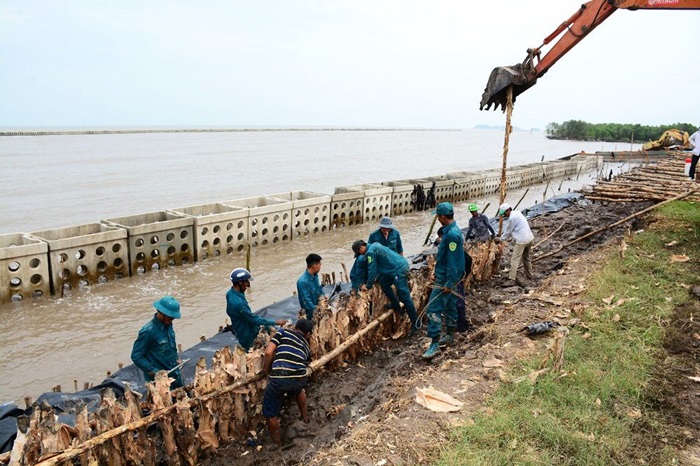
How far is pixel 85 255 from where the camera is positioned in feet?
37.9

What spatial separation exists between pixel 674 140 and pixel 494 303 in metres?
48.7

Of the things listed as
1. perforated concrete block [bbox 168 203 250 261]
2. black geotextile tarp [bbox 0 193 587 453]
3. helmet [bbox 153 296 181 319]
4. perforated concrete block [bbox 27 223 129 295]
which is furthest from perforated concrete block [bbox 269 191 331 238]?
helmet [bbox 153 296 181 319]

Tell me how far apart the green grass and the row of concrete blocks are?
10106mm

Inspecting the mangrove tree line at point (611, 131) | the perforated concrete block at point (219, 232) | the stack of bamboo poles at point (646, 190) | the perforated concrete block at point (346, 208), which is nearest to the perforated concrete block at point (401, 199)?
the perforated concrete block at point (346, 208)

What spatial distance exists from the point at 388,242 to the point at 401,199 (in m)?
12.6

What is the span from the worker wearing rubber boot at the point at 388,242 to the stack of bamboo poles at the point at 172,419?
1.06 metres

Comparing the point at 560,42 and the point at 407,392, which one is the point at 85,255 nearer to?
the point at 407,392

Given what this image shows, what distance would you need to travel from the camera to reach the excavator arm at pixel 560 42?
10320 millimetres

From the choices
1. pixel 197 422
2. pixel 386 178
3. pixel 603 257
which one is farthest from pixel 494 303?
pixel 386 178

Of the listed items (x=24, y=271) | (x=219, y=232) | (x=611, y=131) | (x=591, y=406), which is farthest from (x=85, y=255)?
(x=611, y=131)

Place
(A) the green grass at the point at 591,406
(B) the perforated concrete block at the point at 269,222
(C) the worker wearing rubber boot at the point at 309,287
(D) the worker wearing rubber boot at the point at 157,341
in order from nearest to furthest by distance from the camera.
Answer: (A) the green grass at the point at 591,406, (D) the worker wearing rubber boot at the point at 157,341, (C) the worker wearing rubber boot at the point at 309,287, (B) the perforated concrete block at the point at 269,222

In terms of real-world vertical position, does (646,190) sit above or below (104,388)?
above

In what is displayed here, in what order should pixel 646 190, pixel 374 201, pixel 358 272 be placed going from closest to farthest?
pixel 358 272 < pixel 646 190 < pixel 374 201

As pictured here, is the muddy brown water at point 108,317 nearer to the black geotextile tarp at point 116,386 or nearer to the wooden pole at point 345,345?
the black geotextile tarp at point 116,386
